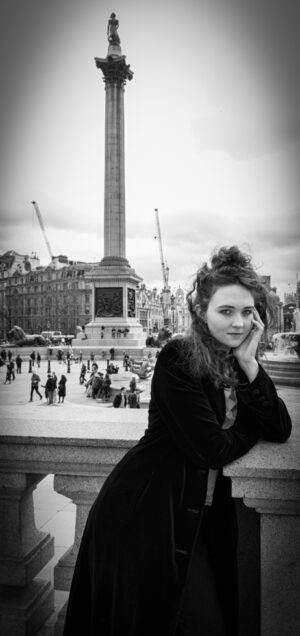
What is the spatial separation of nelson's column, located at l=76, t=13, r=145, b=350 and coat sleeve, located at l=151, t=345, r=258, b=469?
39.9m

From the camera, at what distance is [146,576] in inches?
71.2

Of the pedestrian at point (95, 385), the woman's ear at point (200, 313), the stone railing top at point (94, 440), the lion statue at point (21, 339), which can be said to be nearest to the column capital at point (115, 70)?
the lion statue at point (21, 339)

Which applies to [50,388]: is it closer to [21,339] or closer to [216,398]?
[216,398]

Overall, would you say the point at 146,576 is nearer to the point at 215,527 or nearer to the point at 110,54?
the point at 215,527

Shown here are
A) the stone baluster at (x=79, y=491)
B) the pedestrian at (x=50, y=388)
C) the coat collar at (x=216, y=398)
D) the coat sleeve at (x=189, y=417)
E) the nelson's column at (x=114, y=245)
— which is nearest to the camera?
the coat sleeve at (x=189, y=417)

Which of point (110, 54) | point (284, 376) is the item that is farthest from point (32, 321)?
point (284, 376)

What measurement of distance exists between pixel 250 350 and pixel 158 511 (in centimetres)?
81

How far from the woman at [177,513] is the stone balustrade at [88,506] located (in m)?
0.18

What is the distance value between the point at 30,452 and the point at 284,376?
1113 cm

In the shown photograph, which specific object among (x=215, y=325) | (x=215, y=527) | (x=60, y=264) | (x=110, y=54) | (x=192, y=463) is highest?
(x=110, y=54)

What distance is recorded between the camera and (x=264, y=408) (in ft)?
6.45

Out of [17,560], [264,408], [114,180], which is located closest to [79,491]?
[17,560]

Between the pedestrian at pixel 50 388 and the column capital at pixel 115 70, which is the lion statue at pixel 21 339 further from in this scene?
the column capital at pixel 115 70

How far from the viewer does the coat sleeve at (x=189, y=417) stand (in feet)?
5.74
